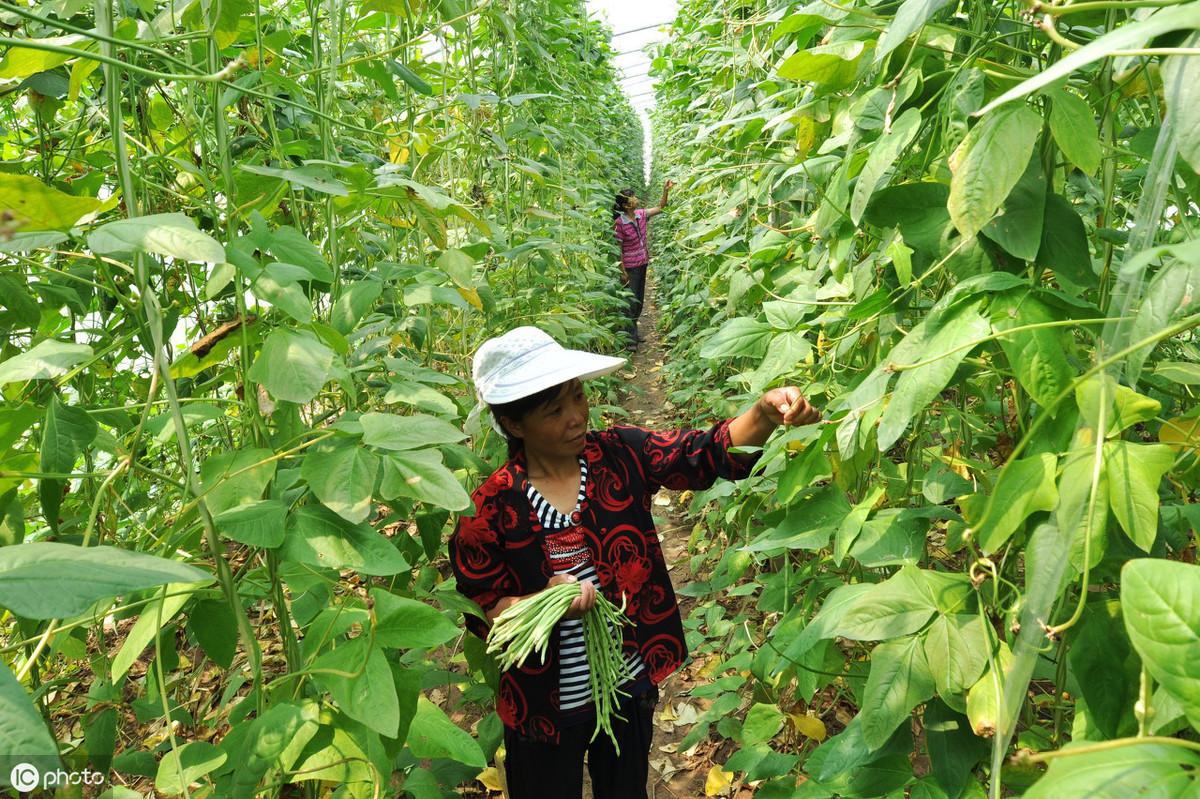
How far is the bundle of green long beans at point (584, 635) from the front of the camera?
1.43m

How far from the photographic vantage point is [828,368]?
5.20 ft

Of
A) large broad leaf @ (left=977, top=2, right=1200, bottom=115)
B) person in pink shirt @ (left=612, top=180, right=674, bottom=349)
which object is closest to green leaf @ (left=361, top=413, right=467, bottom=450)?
large broad leaf @ (left=977, top=2, right=1200, bottom=115)

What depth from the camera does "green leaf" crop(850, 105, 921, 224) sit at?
93cm

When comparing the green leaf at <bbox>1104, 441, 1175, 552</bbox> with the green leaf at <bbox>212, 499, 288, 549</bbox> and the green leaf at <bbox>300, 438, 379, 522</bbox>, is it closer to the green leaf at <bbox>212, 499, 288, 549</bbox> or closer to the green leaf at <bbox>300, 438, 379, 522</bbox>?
the green leaf at <bbox>300, 438, 379, 522</bbox>

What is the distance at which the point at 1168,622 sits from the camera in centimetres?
53

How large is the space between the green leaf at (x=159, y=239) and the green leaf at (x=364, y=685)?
1.78 ft

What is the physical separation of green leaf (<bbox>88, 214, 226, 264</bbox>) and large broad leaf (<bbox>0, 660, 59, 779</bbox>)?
40 centimetres

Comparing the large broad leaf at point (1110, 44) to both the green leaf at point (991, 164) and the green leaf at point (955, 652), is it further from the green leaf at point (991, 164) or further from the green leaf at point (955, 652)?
the green leaf at point (955, 652)

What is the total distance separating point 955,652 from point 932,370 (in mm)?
324

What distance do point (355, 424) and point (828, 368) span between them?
942 millimetres

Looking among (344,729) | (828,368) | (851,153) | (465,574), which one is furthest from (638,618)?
(851,153)

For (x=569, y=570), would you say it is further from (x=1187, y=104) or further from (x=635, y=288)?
(x=635, y=288)

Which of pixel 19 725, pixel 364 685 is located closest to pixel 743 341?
pixel 364 685

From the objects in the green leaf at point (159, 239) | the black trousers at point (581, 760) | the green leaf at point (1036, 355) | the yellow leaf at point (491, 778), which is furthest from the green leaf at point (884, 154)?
the yellow leaf at point (491, 778)
